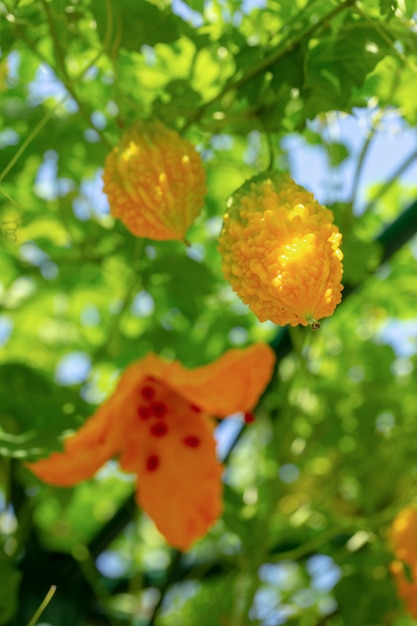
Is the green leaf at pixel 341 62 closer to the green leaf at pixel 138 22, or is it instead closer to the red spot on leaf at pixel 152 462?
the green leaf at pixel 138 22

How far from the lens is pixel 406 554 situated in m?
1.33

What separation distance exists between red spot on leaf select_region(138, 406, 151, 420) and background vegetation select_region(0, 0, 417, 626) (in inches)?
2.8

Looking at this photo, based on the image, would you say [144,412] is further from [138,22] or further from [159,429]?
A: [138,22]

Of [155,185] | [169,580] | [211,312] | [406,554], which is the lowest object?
[169,580]

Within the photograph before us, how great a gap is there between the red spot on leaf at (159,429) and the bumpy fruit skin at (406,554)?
356 millimetres

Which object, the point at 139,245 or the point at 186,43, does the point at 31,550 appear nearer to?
the point at 139,245

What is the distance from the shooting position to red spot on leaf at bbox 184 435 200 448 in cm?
119

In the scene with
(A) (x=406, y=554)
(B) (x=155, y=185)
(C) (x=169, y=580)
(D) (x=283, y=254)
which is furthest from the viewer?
(C) (x=169, y=580)

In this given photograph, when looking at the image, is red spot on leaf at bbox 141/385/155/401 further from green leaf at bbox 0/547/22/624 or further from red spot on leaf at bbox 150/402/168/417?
green leaf at bbox 0/547/22/624

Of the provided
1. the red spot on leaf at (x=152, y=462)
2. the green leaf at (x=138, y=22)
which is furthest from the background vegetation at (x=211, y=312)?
the red spot on leaf at (x=152, y=462)

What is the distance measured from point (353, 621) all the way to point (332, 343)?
0.50m

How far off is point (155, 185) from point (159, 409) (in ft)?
1.39

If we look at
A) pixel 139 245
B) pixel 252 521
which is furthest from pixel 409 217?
pixel 252 521

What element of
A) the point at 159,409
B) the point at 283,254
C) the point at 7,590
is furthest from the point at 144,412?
the point at 283,254
